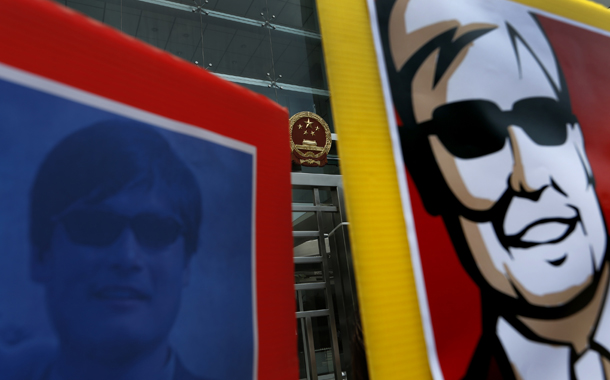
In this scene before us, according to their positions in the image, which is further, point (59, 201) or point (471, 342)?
Answer: point (471, 342)

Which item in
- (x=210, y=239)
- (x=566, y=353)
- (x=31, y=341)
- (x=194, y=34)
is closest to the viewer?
(x=31, y=341)

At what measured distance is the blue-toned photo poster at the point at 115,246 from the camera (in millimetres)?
310

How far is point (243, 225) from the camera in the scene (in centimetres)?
48

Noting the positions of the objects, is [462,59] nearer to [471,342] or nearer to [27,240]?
[471,342]

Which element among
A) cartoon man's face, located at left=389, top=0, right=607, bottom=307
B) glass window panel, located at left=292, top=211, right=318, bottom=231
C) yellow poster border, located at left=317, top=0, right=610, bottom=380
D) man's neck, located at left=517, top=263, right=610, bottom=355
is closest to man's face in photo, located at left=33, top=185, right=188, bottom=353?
yellow poster border, located at left=317, top=0, right=610, bottom=380

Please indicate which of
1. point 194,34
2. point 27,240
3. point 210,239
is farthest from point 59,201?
point 194,34

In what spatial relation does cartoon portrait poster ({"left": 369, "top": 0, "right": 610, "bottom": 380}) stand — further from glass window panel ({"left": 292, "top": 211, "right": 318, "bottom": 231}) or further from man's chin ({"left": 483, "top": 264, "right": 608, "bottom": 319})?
glass window panel ({"left": 292, "top": 211, "right": 318, "bottom": 231})

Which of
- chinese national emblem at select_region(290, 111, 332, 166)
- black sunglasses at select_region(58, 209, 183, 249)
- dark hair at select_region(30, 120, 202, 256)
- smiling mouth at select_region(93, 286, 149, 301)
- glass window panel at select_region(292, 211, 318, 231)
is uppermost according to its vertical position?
chinese national emblem at select_region(290, 111, 332, 166)

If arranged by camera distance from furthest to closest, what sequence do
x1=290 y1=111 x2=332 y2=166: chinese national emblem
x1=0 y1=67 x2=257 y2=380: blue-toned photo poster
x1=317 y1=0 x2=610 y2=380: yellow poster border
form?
1. x1=290 y1=111 x2=332 y2=166: chinese national emblem
2. x1=317 y1=0 x2=610 y2=380: yellow poster border
3. x1=0 y1=67 x2=257 y2=380: blue-toned photo poster

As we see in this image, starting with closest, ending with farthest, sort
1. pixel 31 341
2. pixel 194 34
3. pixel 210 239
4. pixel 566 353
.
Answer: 1. pixel 31 341
2. pixel 210 239
3. pixel 566 353
4. pixel 194 34

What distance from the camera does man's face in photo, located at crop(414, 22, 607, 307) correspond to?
22.2 inches

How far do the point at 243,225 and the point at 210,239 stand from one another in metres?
0.05

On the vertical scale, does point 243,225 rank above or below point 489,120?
below

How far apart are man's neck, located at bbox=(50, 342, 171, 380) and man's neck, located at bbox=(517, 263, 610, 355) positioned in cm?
47
